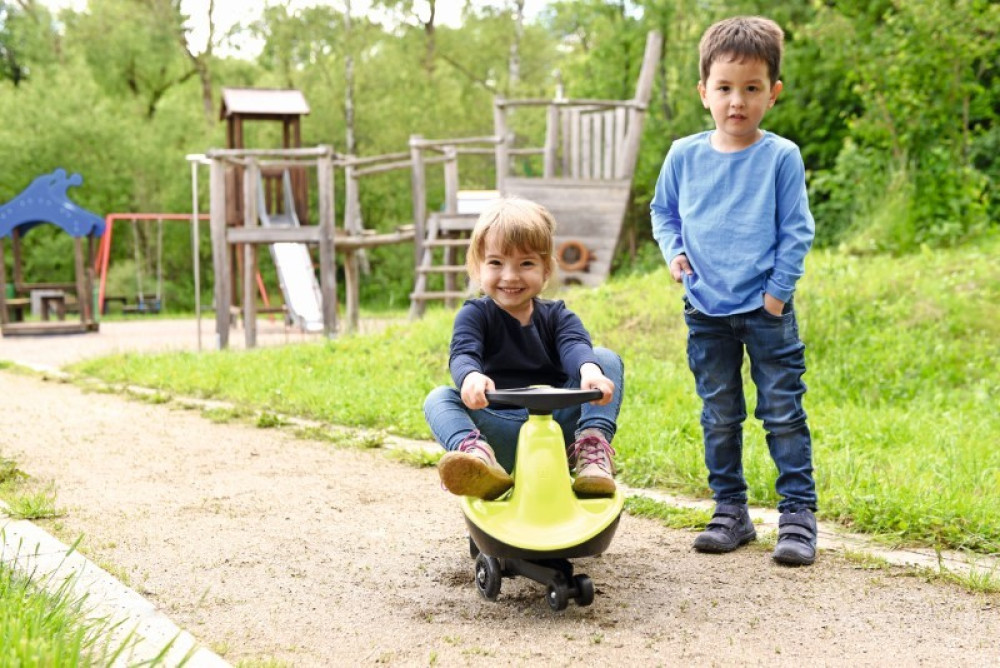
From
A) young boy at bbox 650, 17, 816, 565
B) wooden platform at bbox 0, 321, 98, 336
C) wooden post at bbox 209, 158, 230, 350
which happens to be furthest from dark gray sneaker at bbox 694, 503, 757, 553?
wooden platform at bbox 0, 321, 98, 336

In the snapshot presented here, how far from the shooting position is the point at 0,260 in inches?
572

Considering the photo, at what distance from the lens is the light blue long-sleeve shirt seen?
3326 mm

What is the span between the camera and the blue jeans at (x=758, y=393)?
11.3 ft

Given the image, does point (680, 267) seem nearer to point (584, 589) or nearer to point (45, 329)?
point (584, 589)

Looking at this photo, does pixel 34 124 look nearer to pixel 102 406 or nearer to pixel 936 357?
pixel 102 406

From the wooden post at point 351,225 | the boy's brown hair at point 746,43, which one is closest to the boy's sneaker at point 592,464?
the boy's brown hair at point 746,43

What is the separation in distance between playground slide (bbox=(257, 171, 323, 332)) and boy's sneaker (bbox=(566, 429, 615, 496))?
977 centimetres

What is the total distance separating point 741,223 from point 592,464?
92cm

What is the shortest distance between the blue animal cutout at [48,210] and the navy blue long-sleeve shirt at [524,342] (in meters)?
13.2

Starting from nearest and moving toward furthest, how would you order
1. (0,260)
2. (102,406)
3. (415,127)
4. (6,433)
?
(6,433), (102,406), (0,260), (415,127)

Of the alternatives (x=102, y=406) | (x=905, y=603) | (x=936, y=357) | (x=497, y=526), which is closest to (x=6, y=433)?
(x=102, y=406)

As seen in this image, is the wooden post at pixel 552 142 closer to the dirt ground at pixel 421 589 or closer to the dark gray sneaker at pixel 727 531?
the dirt ground at pixel 421 589

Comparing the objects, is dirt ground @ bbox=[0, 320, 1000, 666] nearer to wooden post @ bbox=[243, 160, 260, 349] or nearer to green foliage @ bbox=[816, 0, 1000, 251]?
wooden post @ bbox=[243, 160, 260, 349]

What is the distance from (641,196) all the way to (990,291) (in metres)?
11.3
